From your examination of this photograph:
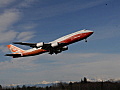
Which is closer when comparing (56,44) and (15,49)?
(56,44)

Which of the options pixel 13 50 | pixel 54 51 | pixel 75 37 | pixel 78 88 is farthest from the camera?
pixel 13 50

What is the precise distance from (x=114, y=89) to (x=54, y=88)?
32.4 meters

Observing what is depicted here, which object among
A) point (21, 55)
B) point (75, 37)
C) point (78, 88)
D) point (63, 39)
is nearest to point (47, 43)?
point (63, 39)

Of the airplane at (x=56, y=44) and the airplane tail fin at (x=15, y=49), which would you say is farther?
the airplane tail fin at (x=15, y=49)

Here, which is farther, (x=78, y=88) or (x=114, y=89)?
(x=78, y=88)

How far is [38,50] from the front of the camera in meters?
90.3

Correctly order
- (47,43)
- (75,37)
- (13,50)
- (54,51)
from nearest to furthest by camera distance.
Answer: (75,37) → (47,43) → (54,51) → (13,50)

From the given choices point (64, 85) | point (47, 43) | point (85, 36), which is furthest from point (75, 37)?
point (64, 85)

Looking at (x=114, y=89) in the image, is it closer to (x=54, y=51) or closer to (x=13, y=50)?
(x=54, y=51)

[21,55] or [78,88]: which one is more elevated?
[21,55]

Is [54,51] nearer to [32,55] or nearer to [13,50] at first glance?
[32,55]

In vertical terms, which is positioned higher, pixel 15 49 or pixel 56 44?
pixel 15 49

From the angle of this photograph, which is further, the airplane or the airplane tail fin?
the airplane tail fin

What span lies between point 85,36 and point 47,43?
16199 mm
